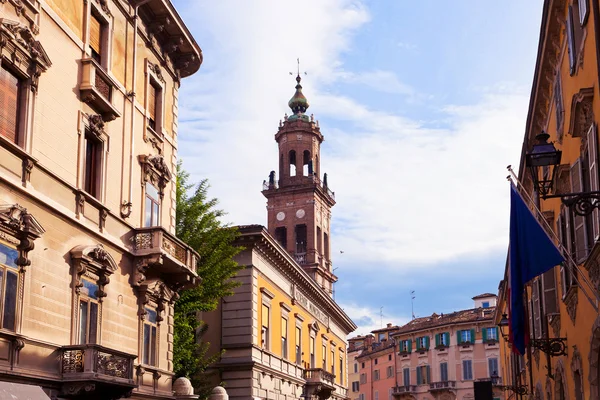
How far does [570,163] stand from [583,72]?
2.84 meters

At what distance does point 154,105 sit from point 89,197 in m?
5.87

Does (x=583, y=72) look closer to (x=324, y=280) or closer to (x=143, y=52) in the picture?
(x=143, y=52)

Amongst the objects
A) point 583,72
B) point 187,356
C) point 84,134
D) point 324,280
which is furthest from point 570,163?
point 324,280

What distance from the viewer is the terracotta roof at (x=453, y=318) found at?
80.4 m

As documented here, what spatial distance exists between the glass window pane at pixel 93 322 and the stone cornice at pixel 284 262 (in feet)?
57.4

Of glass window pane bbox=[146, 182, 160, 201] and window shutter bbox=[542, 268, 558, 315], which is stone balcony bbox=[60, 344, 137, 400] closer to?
glass window pane bbox=[146, 182, 160, 201]

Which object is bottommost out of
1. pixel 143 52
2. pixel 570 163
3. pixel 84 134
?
pixel 570 163

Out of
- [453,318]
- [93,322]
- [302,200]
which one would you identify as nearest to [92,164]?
[93,322]

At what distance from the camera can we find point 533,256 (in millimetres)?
13727

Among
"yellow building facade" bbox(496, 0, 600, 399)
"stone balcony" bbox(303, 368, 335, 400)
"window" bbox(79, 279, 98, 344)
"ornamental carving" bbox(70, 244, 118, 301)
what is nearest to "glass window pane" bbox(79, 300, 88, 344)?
"window" bbox(79, 279, 98, 344)

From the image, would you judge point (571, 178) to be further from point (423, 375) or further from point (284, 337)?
point (423, 375)

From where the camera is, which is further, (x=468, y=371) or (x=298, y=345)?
(x=468, y=371)

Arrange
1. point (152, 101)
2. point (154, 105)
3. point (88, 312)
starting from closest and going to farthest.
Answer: point (88, 312)
point (152, 101)
point (154, 105)

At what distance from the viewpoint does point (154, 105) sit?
24344 millimetres
